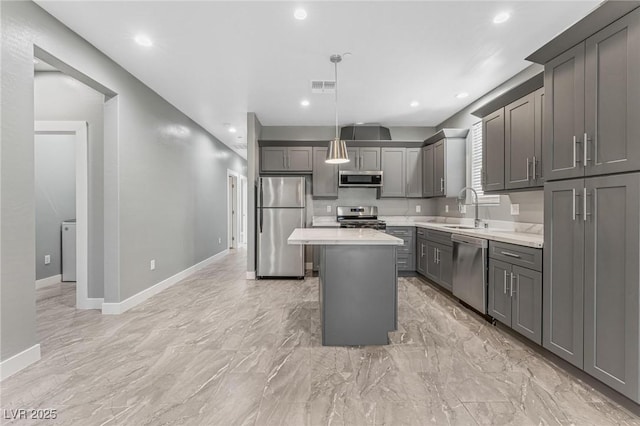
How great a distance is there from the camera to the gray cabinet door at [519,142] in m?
2.77

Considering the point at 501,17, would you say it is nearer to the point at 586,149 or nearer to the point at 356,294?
the point at 586,149

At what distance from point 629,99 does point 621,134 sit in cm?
20

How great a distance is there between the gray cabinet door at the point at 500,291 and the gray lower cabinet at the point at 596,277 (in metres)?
0.44

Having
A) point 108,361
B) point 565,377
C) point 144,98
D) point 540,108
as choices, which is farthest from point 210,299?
point 540,108

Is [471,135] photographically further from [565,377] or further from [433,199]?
[565,377]

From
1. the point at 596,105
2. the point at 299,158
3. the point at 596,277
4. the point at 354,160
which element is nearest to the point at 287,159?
the point at 299,158

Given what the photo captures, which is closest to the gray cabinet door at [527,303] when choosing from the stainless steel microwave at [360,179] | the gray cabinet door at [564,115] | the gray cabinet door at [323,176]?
the gray cabinet door at [564,115]

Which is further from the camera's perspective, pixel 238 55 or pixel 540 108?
pixel 238 55

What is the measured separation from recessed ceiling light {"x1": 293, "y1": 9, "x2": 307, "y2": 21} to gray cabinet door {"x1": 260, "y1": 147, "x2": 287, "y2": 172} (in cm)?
312

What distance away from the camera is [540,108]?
263cm

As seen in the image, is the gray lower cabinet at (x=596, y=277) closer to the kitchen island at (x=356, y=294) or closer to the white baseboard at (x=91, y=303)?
the kitchen island at (x=356, y=294)

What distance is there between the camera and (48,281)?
172 inches

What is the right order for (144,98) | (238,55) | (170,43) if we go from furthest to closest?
(144,98) → (238,55) → (170,43)

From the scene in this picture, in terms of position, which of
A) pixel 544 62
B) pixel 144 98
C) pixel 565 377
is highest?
pixel 144 98
